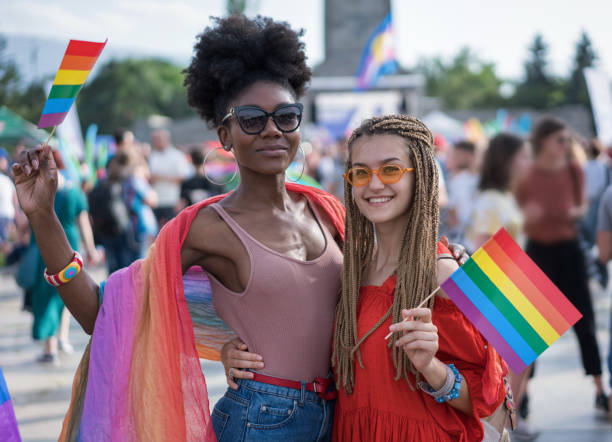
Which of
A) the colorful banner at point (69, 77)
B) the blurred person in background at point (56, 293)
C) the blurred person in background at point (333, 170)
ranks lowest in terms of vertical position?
the blurred person in background at point (56, 293)

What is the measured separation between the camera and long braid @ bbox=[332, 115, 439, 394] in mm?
1942

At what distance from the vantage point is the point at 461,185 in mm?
6191

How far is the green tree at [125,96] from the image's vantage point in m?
57.4

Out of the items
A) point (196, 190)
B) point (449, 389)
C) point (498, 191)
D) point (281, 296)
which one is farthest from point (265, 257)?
point (196, 190)

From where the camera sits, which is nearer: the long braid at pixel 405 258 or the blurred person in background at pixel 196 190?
the long braid at pixel 405 258

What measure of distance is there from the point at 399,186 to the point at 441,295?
37 centimetres

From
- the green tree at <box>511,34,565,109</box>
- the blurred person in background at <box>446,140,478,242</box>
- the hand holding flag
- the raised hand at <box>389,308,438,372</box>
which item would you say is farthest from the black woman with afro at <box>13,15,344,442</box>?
the green tree at <box>511,34,565,109</box>

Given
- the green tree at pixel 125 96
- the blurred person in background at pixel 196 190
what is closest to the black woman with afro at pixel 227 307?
the blurred person in background at pixel 196 190

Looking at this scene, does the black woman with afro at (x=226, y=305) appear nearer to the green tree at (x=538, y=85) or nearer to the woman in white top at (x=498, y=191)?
the woman in white top at (x=498, y=191)

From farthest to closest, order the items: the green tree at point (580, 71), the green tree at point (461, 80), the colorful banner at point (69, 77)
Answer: the green tree at point (461, 80) < the green tree at point (580, 71) < the colorful banner at point (69, 77)

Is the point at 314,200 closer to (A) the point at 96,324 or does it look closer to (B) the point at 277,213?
(B) the point at 277,213

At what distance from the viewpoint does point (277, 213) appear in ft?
7.42

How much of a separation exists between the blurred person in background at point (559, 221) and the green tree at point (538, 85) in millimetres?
50044

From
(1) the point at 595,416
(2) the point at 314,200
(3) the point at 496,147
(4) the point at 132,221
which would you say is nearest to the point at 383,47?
(4) the point at 132,221
